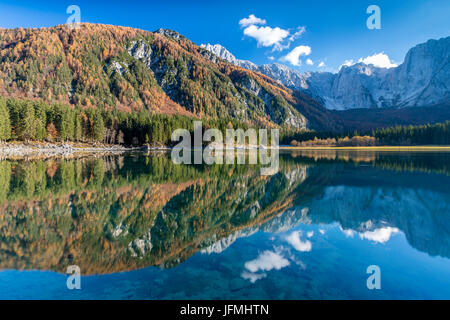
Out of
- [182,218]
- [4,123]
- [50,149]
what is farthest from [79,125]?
[182,218]

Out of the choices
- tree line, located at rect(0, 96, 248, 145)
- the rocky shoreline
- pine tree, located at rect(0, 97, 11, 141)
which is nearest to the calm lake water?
the rocky shoreline

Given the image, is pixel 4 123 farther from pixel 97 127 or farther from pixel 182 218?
pixel 182 218

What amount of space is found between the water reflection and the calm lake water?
0.22 feet

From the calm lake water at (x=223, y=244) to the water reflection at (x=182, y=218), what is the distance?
68 millimetres

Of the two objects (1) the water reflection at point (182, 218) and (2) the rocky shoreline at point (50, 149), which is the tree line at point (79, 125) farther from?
(1) the water reflection at point (182, 218)

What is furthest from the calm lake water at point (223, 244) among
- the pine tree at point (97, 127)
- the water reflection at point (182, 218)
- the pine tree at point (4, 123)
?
the pine tree at point (97, 127)

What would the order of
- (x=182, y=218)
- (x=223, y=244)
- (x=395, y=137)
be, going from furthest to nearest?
(x=395, y=137) → (x=182, y=218) → (x=223, y=244)

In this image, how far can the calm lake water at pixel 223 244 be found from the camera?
273 inches

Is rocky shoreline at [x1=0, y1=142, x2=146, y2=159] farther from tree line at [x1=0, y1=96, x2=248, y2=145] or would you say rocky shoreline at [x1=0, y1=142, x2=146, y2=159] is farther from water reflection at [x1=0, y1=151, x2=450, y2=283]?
water reflection at [x1=0, y1=151, x2=450, y2=283]

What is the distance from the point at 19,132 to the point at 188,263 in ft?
294

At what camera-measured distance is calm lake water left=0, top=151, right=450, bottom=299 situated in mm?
6926

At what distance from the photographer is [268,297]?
21.1 feet

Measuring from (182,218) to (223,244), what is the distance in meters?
4.02

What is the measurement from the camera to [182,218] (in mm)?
13508
